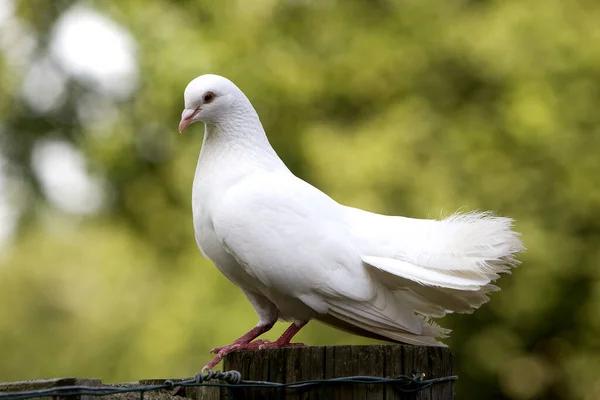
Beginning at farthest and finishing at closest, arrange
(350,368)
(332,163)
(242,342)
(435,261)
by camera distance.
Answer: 1. (332,163)
2. (242,342)
3. (435,261)
4. (350,368)

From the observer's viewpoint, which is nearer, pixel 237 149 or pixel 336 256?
pixel 336 256

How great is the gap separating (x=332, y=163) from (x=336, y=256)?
645 cm

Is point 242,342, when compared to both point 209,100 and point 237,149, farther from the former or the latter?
point 209,100

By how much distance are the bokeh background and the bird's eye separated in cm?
489

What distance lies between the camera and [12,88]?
14172 millimetres

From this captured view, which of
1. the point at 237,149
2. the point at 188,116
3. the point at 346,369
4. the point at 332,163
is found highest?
the point at 332,163

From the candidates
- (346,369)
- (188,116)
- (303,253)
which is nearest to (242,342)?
(303,253)

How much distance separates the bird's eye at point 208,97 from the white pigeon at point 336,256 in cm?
14

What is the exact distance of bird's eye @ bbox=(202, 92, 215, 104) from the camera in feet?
15.5

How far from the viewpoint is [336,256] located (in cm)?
415

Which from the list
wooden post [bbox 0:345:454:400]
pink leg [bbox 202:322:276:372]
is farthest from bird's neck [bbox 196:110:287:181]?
wooden post [bbox 0:345:454:400]

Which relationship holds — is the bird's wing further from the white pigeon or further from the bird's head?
the bird's head

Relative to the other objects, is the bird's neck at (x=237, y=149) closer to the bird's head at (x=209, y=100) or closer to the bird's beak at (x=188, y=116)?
the bird's head at (x=209, y=100)

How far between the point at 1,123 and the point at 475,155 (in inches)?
308
